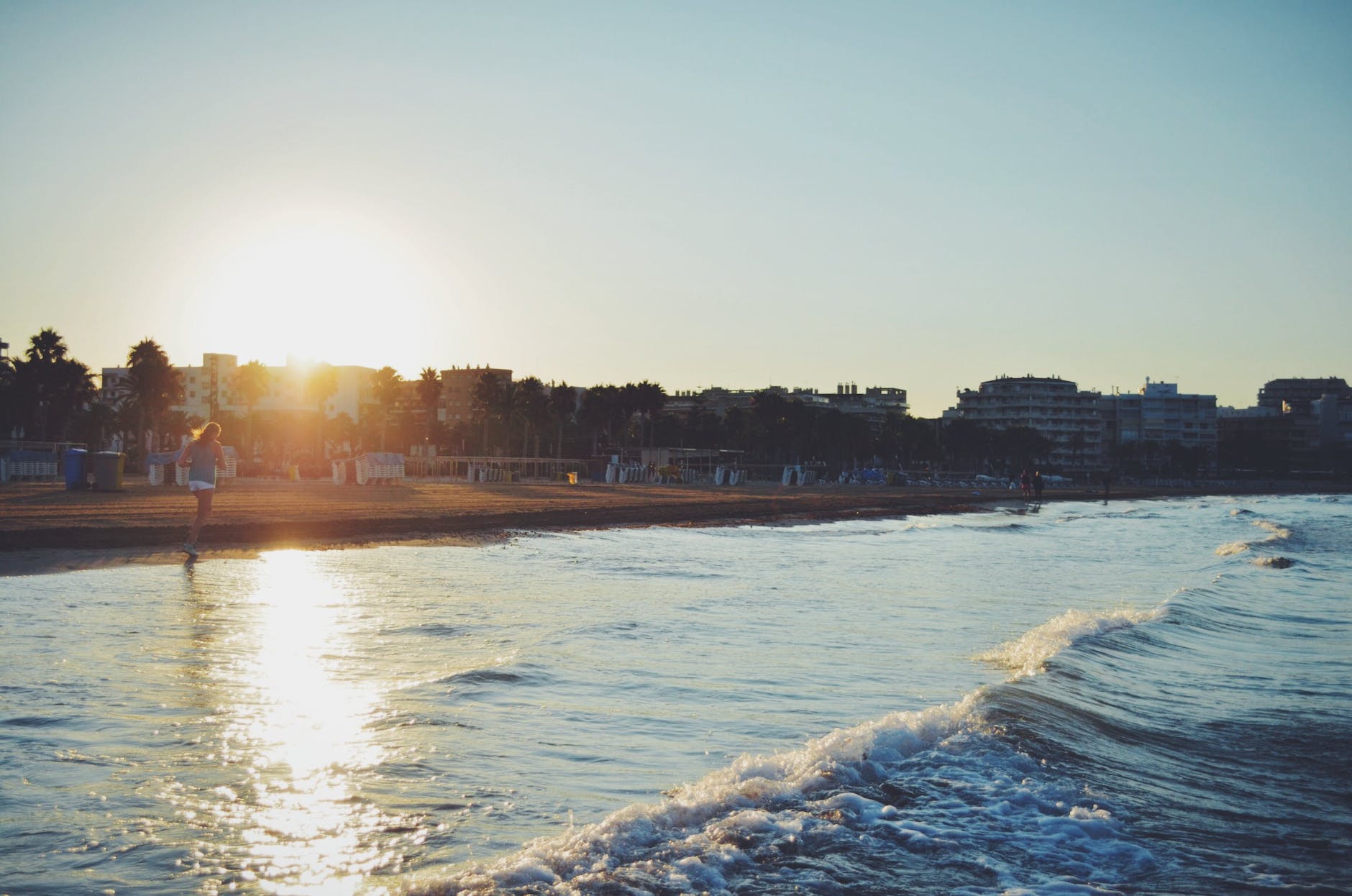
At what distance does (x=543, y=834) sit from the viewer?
4289mm

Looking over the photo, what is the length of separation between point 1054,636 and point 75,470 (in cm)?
2925

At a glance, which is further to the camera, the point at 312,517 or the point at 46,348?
the point at 46,348

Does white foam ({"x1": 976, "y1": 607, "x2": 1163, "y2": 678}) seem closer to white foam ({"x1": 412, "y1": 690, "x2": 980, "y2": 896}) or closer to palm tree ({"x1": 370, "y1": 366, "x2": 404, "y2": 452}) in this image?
white foam ({"x1": 412, "y1": 690, "x2": 980, "y2": 896})

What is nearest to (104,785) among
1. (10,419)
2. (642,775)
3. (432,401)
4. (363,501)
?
(642,775)

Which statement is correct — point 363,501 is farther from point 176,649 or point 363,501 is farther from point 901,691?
point 901,691

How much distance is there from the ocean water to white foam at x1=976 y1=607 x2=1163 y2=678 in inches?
3.1

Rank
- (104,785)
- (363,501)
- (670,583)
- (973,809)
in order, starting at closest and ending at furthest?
1. (104,785)
2. (973,809)
3. (670,583)
4. (363,501)

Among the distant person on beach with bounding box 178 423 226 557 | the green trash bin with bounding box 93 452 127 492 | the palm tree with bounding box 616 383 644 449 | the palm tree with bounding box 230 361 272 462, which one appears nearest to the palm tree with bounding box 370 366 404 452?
the palm tree with bounding box 230 361 272 462

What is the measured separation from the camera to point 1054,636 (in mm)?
10977

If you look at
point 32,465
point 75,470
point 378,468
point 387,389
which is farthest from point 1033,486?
point 387,389

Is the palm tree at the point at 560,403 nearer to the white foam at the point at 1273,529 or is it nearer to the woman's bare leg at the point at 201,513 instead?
the white foam at the point at 1273,529

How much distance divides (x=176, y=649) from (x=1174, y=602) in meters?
13.1

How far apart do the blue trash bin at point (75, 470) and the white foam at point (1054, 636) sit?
2838 centimetres

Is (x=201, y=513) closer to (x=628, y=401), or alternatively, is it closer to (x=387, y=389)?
(x=628, y=401)
